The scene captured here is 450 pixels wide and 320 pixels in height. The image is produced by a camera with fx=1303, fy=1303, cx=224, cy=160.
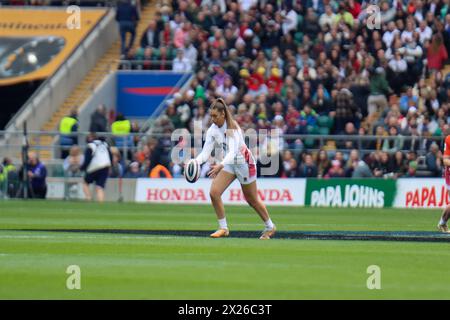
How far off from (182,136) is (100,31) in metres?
9.88

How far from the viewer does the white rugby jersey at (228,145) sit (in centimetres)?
2067

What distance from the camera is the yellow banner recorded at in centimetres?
4475

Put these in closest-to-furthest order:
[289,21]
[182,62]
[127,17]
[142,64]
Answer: [289,21] < [182,62] < [127,17] < [142,64]

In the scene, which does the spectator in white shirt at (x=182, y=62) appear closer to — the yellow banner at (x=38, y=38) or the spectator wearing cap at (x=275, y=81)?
the spectator wearing cap at (x=275, y=81)

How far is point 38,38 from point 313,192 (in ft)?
47.5

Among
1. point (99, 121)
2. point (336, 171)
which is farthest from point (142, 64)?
point (336, 171)

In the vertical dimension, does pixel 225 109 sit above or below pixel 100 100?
below

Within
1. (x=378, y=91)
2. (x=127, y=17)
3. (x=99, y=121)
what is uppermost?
(x=127, y=17)

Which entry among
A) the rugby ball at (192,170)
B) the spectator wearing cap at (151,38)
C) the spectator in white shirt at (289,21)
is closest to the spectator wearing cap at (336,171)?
the spectator in white shirt at (289,21)

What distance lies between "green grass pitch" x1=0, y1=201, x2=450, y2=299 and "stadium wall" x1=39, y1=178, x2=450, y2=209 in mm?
8657

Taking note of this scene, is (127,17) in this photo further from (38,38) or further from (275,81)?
(275,81)

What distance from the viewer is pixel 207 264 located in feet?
54.1

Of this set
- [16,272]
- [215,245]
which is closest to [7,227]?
[215,245]

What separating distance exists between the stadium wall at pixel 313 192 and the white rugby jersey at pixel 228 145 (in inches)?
564
